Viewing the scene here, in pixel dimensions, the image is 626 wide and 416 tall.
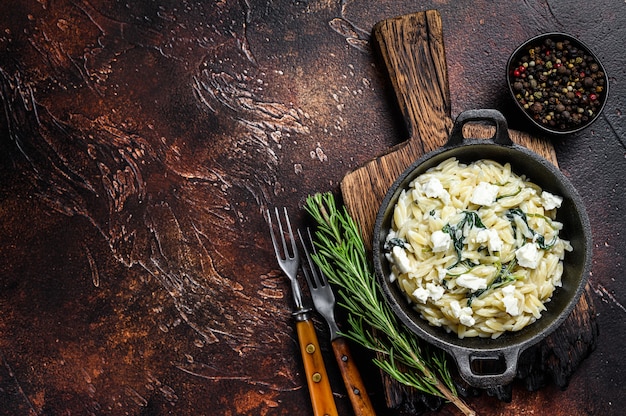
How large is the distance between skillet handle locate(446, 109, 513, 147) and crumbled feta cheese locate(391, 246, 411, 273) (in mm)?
391

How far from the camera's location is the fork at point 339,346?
8.42 feet

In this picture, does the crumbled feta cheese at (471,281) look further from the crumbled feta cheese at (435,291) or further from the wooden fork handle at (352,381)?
the wooden fork handle at (352,381)

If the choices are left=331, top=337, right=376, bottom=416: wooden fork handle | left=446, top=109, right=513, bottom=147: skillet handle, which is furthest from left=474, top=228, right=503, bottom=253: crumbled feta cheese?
left=331, top=337, right=376, bottom=416: wooden fork handle

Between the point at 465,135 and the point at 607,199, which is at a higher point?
the point at 465,135

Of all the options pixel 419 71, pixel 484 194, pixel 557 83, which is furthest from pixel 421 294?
pixel 557 83

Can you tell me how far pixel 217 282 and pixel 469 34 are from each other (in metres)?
1.40

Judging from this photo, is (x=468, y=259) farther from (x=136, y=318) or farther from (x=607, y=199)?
(x=136, y=318)

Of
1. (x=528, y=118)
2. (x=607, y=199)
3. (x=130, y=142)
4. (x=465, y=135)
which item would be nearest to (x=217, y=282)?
(x=130, y=142)

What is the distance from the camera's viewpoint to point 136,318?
8.89 ft

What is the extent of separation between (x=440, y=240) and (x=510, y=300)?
0.30 meters

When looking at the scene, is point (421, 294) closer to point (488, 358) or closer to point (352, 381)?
point (488, 358)

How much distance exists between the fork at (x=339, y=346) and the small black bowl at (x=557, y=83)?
37.6 inches

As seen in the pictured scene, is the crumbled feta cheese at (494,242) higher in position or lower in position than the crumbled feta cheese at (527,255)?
higher

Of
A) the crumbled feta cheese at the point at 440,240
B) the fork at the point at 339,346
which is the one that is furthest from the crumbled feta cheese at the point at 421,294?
the fork at the point at 339,346
